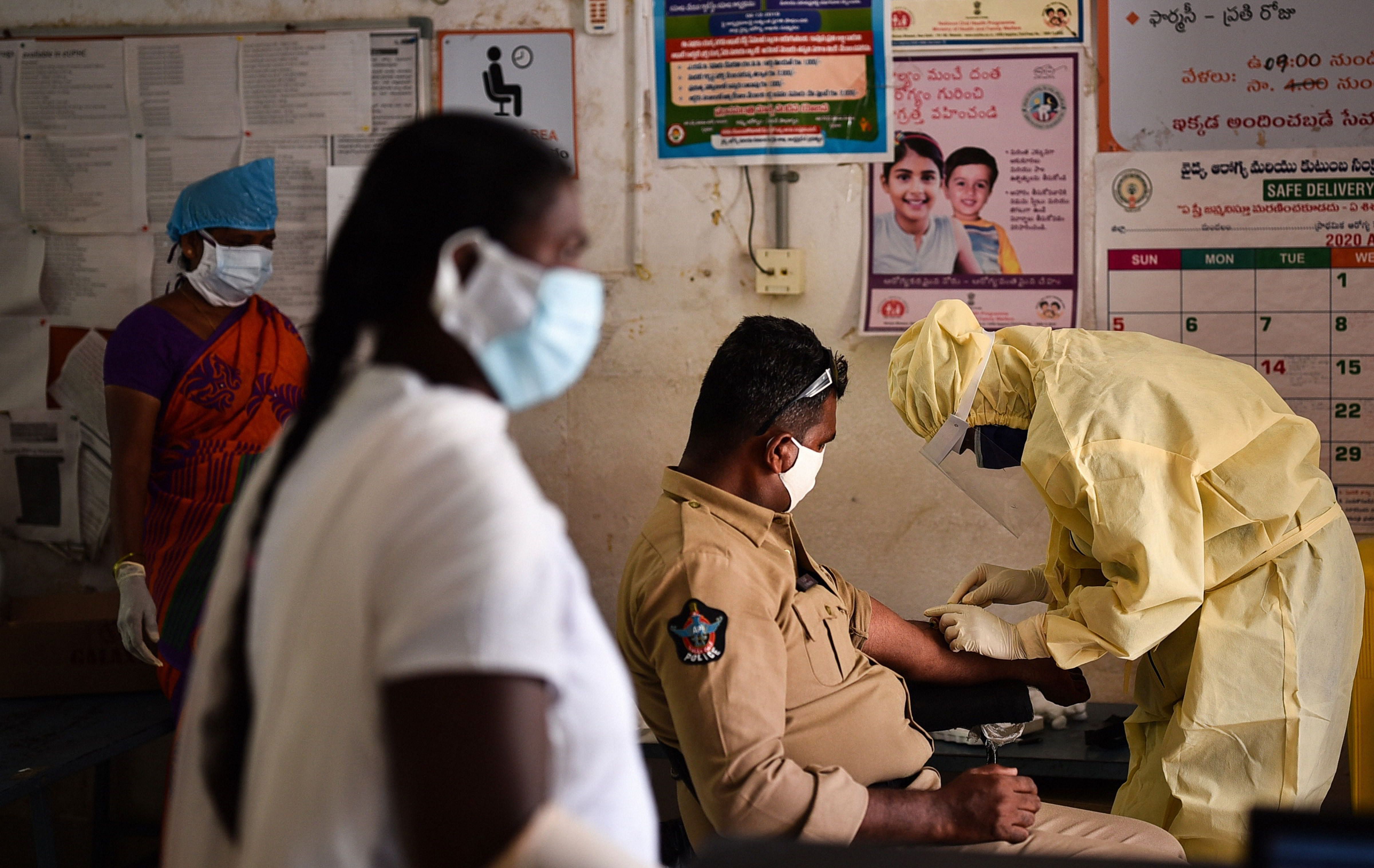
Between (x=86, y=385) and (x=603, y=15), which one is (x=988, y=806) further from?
(x=86, y=385)

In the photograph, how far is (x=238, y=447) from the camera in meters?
2.09

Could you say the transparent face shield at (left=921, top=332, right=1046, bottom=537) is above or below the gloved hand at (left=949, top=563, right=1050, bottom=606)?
above

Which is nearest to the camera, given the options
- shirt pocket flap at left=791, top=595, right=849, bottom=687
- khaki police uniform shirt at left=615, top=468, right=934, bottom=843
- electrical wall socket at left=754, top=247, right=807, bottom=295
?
khaki police uniform shirt at left=615, top=468, right=934, bottom=843

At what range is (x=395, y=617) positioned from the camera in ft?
2.07

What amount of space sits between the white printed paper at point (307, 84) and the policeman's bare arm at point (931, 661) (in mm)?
1687

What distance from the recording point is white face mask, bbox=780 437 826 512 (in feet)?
5.30

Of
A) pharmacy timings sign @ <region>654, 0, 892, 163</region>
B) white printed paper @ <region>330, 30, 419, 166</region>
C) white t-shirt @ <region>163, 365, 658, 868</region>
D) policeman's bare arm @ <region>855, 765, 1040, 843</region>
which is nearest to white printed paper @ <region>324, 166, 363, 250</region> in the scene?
white printed paper @ <region>330, 30, 419, 166</region>

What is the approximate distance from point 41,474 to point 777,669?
2.14m

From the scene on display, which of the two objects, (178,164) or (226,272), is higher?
(178,164)

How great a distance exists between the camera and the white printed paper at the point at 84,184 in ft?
8.36

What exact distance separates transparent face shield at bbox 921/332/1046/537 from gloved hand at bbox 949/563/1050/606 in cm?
9

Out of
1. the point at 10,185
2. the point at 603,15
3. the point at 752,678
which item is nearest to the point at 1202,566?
the point at 752,678

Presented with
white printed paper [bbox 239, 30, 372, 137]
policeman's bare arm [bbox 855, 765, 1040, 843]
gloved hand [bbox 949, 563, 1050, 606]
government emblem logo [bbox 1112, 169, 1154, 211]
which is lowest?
policeman's bare arm [bbox 855, 765, 1040, 843]

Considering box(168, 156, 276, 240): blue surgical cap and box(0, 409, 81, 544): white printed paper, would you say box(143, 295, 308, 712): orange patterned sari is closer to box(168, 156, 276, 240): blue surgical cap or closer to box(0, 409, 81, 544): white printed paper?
box(168, 156, 276, 240): blue surgical cap
